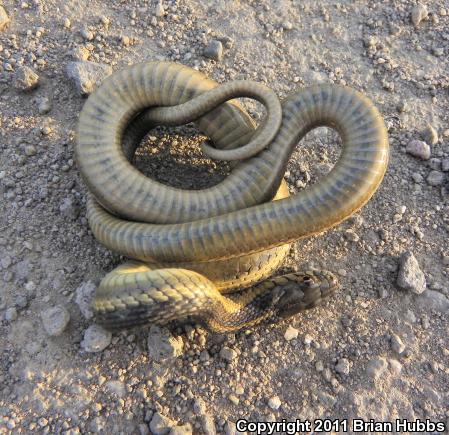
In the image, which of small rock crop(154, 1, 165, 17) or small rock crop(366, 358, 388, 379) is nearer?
small rock crop(366, 358, 388, 379)

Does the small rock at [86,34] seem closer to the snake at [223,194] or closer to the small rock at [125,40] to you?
the small rock at [125,40]

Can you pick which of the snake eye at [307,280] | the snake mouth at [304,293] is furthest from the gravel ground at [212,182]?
the snake eye at [307,280]

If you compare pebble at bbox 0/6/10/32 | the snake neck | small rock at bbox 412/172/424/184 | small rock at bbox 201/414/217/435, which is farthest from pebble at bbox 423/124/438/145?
pebble at bbox 0/6/10/32

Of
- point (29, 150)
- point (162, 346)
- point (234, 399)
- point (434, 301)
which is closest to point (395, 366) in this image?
point (434, 301)

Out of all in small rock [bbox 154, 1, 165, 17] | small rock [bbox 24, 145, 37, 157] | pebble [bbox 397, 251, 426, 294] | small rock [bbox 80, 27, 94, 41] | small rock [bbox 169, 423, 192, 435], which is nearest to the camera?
small rock [bbox 169, 423, 192, 435]

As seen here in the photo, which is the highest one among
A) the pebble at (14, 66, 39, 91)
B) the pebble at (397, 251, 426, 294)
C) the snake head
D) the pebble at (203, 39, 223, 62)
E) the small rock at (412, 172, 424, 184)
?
the pebble at (203, 39, 223, 62)

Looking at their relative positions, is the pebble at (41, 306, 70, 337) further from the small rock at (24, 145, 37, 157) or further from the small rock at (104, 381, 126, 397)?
the small rock at (24, 145, 37, 157)
